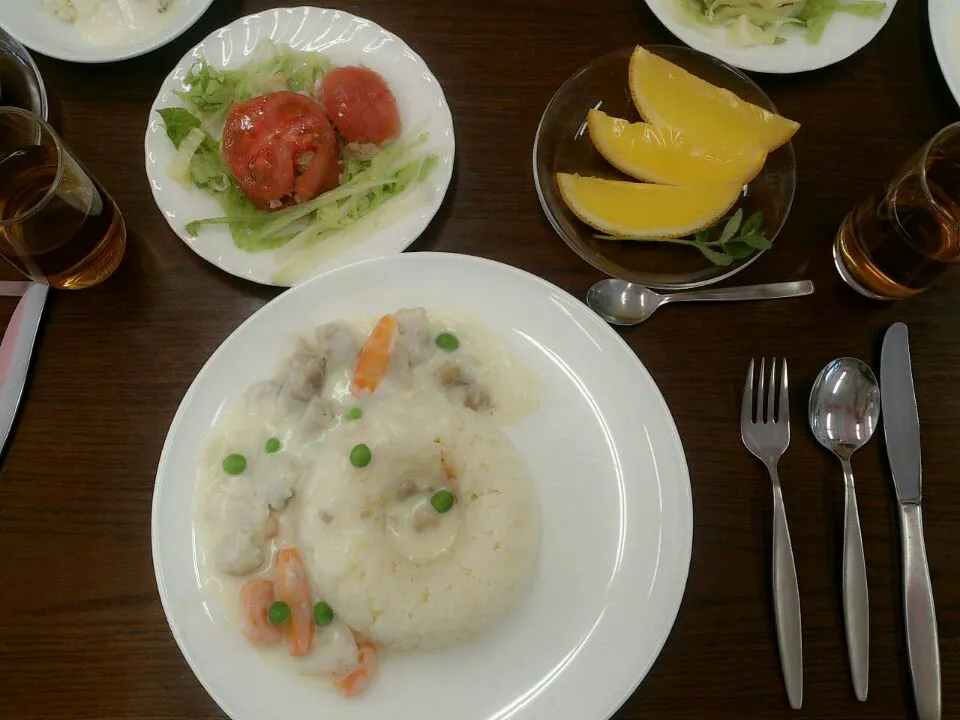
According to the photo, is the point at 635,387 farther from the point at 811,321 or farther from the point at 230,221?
the point at 230,221

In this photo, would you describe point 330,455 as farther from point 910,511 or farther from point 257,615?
point 910,511

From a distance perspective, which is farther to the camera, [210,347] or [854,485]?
[210,347]

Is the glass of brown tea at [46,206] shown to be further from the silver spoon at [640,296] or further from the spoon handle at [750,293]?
the spoon handle at [750,293]

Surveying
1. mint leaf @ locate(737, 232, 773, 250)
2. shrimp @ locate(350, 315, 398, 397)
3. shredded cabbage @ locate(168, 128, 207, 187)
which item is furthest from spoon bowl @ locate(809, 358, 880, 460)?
shredded cabbage @ locate(168, 128, 207, 187)

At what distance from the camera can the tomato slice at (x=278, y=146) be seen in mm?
1593

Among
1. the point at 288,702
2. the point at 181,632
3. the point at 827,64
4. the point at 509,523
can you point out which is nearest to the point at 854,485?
the point at 509,523

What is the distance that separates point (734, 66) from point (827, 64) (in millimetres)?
238

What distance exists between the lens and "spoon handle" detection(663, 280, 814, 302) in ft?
5.28

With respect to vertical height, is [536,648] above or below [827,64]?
below

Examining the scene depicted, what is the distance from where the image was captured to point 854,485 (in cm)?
150

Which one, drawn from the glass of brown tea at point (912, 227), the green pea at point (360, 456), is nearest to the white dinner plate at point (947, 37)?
the glass of brown tea at point (912, 227)

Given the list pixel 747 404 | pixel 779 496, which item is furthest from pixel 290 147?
pixel 779 496

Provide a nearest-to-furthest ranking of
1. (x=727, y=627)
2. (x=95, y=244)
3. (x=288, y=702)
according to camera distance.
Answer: (x=288, y=702) → (x=727, y=627) → (x=95, y=244)

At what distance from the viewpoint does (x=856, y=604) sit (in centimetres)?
139
